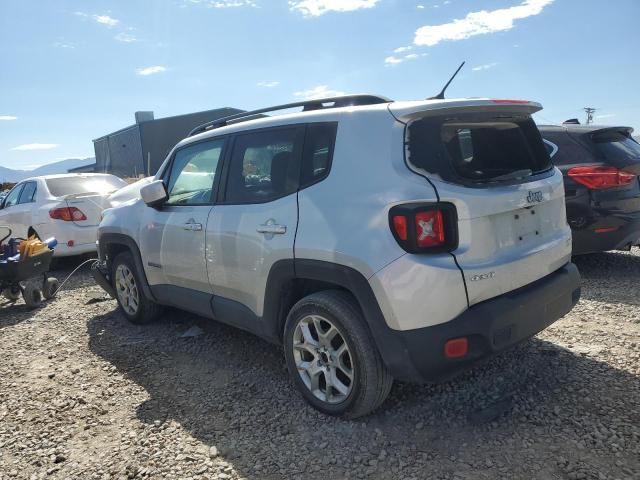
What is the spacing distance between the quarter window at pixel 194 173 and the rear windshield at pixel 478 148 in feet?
5.73

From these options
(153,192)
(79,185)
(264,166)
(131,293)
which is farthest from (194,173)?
(79,185)

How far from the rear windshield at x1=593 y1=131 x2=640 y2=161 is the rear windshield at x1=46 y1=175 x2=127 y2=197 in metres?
7.04

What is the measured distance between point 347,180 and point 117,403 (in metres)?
2.25

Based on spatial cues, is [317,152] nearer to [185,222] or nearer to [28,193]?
[185,222]

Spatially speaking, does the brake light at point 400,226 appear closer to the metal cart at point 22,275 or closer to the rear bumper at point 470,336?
the rear bumper at point 470,336

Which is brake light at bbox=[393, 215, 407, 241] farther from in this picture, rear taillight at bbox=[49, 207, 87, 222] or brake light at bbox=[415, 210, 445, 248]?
rear taillight at bbox=[49, 207, 87, 222]

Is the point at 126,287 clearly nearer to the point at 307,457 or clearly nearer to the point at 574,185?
the point at 307,457

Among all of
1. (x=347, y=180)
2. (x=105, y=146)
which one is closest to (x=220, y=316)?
(x=347, y=180)

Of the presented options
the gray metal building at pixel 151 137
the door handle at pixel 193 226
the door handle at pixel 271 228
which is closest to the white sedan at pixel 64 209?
the door handle at pixel 193 226

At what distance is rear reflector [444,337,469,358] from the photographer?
7.93 ft

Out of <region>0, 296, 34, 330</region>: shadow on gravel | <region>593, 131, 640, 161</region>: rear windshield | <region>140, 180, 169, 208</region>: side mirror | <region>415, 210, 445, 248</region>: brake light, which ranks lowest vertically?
<region>0, 296, 34, 330</region>: shadow on gravel

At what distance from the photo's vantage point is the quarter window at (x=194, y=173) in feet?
12.3

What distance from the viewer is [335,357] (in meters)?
2.84

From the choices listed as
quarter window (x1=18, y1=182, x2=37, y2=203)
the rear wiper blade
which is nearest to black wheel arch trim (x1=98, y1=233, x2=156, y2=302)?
the rear wiper blade
